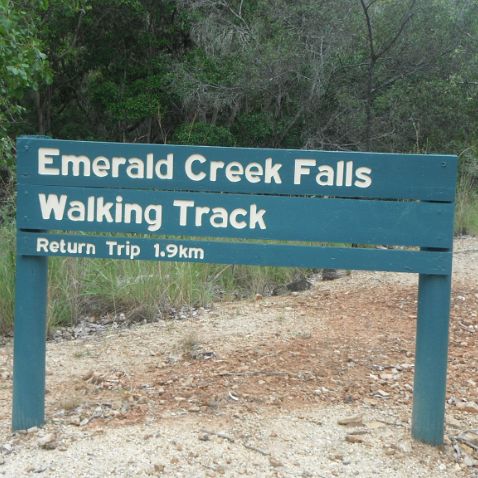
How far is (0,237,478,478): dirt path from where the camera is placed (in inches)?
137

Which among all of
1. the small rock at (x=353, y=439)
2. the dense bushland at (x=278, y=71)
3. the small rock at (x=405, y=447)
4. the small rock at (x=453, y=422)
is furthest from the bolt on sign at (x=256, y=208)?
the dense bushland at (x=278, y=71)

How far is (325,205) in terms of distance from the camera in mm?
3461

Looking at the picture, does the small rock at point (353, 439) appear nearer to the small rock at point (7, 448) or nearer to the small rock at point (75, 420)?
the small rock at point (75, 420)

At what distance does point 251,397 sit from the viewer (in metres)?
4.21

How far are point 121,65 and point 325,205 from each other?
16.5 metres

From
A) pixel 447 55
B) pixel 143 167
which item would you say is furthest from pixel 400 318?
pixel 447 55

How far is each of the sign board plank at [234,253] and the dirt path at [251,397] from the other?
2.86 ft

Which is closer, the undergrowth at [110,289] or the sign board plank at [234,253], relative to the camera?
the sign board plank at [234,253]

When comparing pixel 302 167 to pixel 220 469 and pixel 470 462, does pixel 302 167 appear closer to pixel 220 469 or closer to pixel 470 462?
pixel 220 469

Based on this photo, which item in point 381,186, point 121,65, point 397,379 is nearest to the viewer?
point 381,186

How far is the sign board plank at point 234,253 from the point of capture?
3439 mm

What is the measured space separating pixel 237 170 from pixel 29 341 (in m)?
1.29

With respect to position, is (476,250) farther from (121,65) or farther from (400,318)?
(121,65)

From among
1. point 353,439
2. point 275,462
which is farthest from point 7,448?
point 353,439
